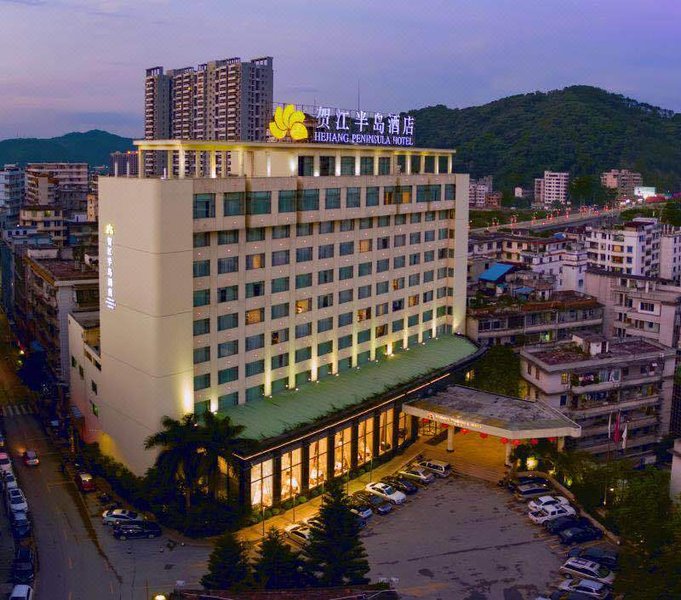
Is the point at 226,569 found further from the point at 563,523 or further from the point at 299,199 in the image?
the point at 299,199

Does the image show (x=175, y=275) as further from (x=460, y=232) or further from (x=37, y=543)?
(x=460, y=232)

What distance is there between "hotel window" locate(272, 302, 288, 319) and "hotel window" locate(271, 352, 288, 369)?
2.32 meters

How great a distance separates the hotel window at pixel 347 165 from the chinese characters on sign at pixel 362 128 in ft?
3.55

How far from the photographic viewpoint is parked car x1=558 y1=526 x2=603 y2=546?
37906 mm

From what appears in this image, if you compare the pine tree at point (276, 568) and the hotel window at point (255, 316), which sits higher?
the hotel window at point (255, 316)

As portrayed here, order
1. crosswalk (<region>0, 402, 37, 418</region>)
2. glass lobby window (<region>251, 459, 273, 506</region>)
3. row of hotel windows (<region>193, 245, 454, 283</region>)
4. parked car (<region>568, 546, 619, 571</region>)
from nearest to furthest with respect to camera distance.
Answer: parked car (<region>568, 546, 619, 571</region>), glass lobby window (<region>251, 459, 273, 506</region>), row of hotel windows (<region>193, 245, 454, 283</region>), crosswalk (<region>0, 402, 37, 418</region>)

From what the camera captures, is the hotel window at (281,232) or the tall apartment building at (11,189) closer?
the hotel window at (281,232)

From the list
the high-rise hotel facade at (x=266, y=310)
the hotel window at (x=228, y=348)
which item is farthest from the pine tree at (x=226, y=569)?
the hotel window at (x=228, y=348)

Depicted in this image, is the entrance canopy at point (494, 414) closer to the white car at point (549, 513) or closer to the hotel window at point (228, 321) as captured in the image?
the white car at point (549, 513)

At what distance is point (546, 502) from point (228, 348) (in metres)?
18.8

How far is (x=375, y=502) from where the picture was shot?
4219 centimetres

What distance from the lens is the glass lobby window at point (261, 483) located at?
130 feet

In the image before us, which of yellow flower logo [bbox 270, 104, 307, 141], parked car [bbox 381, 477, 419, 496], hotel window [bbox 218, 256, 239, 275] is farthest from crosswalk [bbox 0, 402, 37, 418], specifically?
parked car [bbox 381, 477, 419, 496]

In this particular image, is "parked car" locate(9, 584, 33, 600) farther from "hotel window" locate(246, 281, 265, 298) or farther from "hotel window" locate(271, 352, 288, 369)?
"hotel window" locate(246, 281, 265, 298)
